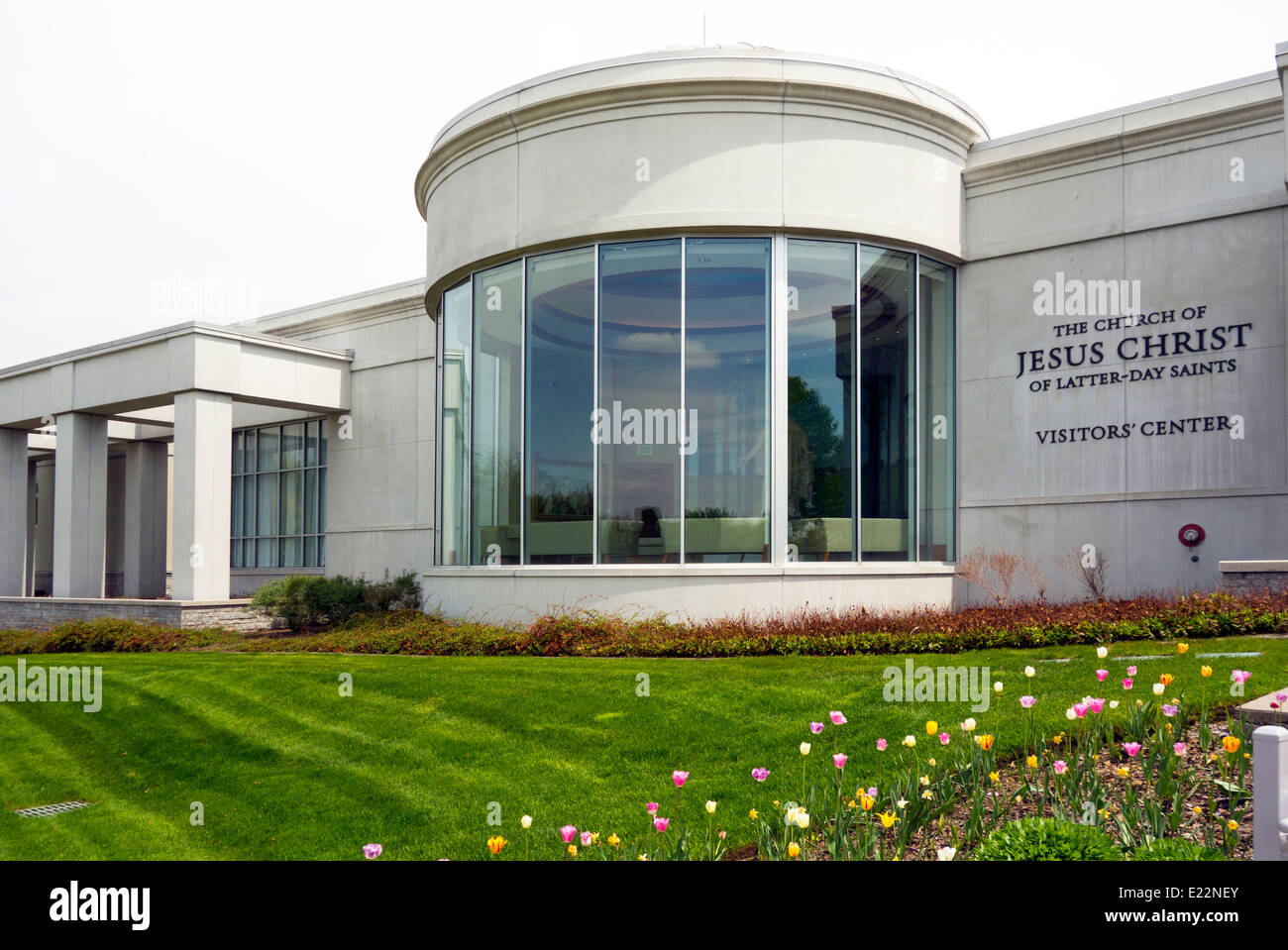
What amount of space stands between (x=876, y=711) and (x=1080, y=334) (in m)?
9.11

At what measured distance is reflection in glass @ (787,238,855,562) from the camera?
1416 centimetres

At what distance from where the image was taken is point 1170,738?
17.8 feet

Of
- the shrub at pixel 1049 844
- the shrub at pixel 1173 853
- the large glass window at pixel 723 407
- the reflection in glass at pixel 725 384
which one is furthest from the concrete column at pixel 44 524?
the shrub at pixel 1173 853

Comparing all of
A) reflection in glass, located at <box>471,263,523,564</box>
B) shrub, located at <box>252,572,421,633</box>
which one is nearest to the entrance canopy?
shrub, located at <box>252,572,421,633</box>

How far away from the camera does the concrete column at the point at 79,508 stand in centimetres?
2292

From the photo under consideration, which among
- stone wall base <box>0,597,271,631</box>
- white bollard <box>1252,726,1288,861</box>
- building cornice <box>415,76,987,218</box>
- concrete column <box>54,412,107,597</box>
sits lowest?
stone wall base <box>0,597,271,631</box>

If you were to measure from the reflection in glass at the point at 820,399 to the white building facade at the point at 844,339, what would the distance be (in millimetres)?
42

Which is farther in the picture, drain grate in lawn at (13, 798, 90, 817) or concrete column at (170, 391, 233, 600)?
concrete column at (170, 391, 233, 600)

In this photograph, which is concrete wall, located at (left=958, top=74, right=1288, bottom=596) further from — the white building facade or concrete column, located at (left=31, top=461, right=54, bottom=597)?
concrete column, located at (left=31, top=461, right=54, bottom=597)

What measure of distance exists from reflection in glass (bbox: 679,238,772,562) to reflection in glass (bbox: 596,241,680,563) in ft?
0.72

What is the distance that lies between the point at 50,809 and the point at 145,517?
22.7 metres

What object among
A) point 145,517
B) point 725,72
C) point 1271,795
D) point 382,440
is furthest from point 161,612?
point 1271,795
